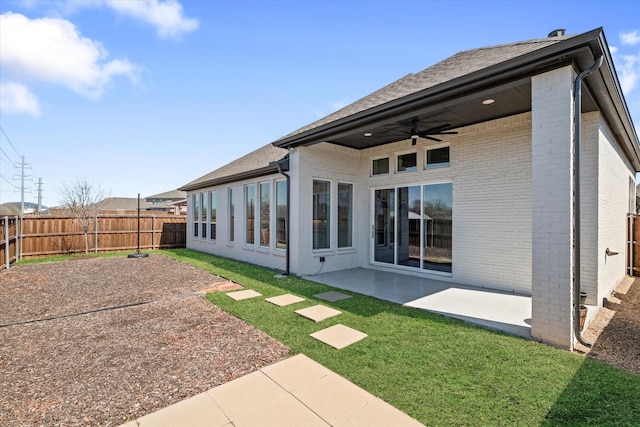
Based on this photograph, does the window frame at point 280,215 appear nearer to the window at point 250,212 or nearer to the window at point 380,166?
the window at point 250,212

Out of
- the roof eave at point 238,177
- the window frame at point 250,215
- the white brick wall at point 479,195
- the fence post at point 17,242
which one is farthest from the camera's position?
the fence post at point 17,242

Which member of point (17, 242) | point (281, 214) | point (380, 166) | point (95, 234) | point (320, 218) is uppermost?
point (380, 166)

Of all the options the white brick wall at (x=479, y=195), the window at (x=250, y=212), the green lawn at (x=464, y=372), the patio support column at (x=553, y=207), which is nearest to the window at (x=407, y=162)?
the white brick wall at (x=479, y=195)

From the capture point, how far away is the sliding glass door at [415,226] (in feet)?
23.6

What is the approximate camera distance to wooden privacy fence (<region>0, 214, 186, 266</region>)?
11.6m

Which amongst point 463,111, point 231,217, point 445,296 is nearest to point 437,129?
point 463,111

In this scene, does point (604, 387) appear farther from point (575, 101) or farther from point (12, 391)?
point (12, 391)

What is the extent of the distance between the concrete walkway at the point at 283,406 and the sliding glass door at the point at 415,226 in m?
5.23

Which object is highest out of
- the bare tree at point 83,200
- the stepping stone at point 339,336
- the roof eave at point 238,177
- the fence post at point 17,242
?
the roof eave at point 238,177

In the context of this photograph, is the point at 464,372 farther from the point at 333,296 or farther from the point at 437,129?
the point at 437,129

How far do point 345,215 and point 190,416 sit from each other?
22.5ft

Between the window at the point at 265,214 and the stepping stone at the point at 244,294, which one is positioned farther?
the window at the point at 265,214

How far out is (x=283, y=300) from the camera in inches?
219

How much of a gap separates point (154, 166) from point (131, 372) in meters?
24.8
